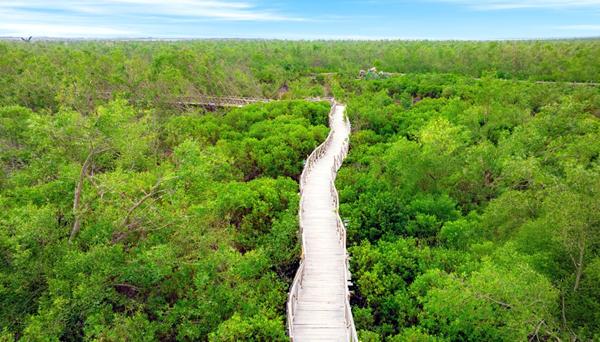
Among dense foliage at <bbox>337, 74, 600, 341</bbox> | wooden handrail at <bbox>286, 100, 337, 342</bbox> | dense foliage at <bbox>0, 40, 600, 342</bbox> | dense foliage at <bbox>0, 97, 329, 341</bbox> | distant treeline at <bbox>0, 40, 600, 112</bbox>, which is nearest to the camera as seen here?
dense foliage at <bbox>0, 97, 329, 341</bbox>

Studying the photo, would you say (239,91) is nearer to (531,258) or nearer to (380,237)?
(380,237)

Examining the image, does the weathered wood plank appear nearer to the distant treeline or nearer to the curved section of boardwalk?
the curved section of boardwalk

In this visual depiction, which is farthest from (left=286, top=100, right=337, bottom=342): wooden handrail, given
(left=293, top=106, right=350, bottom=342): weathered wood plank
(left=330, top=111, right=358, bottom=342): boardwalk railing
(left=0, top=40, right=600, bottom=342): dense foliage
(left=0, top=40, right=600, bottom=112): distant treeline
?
(left=0, top=40, right=600, bottom=112): distant treeline

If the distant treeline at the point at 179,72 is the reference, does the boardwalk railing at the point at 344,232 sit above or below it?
below

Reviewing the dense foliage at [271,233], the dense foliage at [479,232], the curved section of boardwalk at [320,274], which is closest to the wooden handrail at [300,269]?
the curved section of boardwalk at [320,274]

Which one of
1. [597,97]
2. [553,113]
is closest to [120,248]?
[553,113]

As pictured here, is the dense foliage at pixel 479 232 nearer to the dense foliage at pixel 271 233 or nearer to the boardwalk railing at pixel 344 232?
the dense foliage at pixel 271 233
